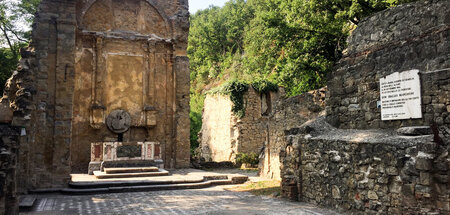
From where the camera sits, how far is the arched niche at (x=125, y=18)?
55.1 feet

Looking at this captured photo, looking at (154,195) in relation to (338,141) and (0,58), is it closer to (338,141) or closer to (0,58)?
(338,141)

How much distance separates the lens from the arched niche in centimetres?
1678

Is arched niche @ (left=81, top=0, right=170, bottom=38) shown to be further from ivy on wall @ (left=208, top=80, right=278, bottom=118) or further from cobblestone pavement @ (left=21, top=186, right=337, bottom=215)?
cobblestone pavement @ (left=21, top=186, right=337, bottom=215)

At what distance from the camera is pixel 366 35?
313 inches

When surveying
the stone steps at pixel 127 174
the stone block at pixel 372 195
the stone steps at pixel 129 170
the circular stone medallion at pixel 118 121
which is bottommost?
the stone steps at pixel 127 174

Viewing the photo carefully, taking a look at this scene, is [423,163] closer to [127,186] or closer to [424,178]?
[424,178]

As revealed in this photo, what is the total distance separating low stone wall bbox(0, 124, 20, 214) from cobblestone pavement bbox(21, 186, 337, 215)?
67.6 inches

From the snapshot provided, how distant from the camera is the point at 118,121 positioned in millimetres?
16453

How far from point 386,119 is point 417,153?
4.68ft

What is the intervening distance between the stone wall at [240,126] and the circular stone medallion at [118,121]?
6278 millimetres

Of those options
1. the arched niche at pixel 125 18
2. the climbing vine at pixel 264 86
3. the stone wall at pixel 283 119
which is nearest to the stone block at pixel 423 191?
the stone wall at pixel 283 119

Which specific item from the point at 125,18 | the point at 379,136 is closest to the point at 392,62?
the point at 379,136

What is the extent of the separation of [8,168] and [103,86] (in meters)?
10.7

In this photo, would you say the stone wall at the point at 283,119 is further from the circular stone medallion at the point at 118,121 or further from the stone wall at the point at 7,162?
the stone wall at the point at 7,162
